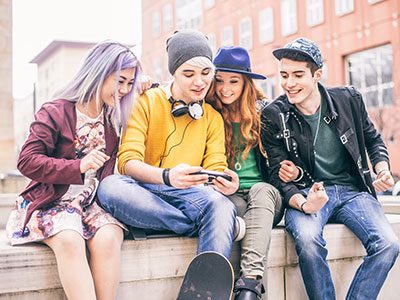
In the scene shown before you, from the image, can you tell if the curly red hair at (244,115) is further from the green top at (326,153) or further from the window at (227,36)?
the window at (227,36)

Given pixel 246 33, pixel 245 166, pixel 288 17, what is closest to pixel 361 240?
pixel 245 166

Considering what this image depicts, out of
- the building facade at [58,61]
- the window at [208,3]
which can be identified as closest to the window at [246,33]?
the window at [208,3]

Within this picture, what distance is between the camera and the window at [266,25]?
1041 inches

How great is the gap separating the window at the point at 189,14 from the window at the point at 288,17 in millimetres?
7352

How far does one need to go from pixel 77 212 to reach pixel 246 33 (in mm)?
26551

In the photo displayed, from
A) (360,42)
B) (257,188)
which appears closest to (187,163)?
(257,188)

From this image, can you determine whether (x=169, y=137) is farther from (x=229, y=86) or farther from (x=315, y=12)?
(x=315, y=12)

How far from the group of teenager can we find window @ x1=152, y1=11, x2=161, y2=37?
32.6m

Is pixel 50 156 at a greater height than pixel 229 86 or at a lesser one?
lesser

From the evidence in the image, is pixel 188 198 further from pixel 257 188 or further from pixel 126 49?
pixel 126 49

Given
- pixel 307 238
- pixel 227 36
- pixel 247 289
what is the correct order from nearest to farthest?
pixel 247 289 < pixel 307 238 < pixel 227 36

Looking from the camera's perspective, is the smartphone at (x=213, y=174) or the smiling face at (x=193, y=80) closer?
the smartphone at (x=213, y=174)

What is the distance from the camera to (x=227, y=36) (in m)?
29.8

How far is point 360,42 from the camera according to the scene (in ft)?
72.3
